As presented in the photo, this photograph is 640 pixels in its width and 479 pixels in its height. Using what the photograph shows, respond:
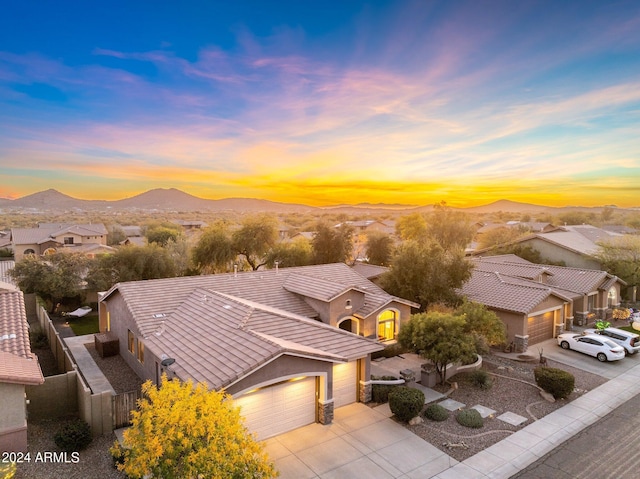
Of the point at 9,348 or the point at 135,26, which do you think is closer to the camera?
the point at 9,348

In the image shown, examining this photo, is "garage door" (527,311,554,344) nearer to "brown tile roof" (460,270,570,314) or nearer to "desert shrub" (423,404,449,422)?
"brown tile roof" (460,270,570,314)

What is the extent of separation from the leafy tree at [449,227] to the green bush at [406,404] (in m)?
37.3

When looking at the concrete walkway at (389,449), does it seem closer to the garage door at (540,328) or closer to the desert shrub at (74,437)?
the desert shrub at (74,437)

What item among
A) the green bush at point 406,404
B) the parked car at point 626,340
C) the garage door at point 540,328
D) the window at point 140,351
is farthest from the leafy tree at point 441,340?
the window at point 140,351

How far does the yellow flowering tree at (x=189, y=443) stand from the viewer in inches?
333

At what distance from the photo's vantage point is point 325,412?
15.3 m

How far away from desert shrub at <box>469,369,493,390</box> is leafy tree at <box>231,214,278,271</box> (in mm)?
29544

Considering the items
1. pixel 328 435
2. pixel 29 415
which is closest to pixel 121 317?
pixel 29 415

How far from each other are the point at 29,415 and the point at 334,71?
27.8 metres

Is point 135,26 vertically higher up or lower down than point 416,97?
higher up

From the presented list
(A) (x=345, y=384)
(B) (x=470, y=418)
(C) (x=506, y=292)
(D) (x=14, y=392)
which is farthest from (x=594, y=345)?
(D) (x=14, y=392)

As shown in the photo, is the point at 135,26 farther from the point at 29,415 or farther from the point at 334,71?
the point at 29,415

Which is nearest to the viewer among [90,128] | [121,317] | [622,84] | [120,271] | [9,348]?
[9,348]

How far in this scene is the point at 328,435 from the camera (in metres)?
14.6
